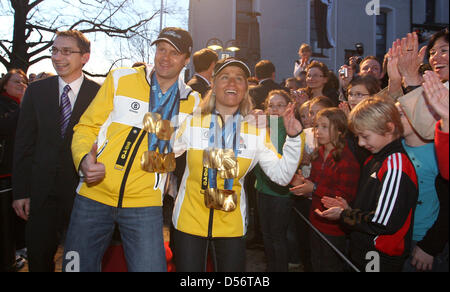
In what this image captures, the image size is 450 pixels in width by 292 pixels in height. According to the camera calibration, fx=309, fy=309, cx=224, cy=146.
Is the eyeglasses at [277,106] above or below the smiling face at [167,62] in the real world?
below

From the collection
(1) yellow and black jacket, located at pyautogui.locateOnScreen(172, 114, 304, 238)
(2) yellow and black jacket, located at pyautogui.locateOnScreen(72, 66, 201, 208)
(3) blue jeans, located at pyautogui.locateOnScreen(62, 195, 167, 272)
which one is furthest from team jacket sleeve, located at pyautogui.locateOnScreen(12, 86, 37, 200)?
(1) yellow and black jacket, located at pyautogui.locateOnScreen(172, 114, 304, 238)

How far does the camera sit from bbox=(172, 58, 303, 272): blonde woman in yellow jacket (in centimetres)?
189

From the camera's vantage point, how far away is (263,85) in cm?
425

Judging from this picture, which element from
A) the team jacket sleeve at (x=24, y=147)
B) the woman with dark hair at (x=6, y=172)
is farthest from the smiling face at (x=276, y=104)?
the woman with dark hair at (x=6, y=172)

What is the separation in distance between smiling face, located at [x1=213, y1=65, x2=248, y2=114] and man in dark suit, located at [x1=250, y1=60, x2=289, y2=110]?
178 cm

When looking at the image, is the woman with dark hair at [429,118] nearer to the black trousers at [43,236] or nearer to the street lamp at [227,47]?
the black trousers at [43,236]

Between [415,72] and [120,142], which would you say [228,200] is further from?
[415,72]

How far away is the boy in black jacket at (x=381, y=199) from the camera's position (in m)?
1.77

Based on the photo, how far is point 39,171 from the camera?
224cm

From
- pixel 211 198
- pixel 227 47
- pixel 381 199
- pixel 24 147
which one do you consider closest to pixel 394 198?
pixel 381 199

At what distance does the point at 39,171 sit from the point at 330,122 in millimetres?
2313

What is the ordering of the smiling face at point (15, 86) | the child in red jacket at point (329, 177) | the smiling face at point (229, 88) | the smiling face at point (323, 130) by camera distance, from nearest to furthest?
the smiling face at point (229, 88) < the child in red jacket at point (329, 177) < the smiling face at point (323, 130) < the smiling face at point (15, 86)

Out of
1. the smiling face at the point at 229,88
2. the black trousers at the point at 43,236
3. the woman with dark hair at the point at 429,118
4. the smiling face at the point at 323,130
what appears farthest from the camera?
the smiling face at the point at 323,130

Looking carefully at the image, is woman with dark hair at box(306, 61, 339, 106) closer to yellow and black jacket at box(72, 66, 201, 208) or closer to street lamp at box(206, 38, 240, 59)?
yellow and black jacket at box(72, 66, 201, 208)
